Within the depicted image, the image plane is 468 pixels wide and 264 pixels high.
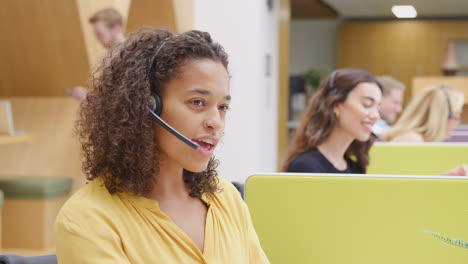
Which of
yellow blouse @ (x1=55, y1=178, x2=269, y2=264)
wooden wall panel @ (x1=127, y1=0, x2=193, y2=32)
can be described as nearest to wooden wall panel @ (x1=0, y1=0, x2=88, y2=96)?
wooden wall panel @ (x1=127, y1=0, x2=193, y2=32)

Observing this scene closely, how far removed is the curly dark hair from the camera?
128cm

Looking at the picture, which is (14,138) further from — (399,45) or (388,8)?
(399,45)

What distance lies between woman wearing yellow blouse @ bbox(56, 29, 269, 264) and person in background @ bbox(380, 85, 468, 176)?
2.87 meters

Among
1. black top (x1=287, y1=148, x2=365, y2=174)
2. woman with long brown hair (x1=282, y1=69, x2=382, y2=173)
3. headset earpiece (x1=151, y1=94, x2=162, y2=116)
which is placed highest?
headset earpiece (x1=151, y1=94, x2=162, y2=116)

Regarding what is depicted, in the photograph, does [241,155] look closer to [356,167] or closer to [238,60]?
[238,60]

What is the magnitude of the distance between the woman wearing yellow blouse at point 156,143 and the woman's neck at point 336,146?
1.51 m

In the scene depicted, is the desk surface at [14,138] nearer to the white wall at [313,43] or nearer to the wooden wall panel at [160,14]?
the wooden wall panel at [160,14]

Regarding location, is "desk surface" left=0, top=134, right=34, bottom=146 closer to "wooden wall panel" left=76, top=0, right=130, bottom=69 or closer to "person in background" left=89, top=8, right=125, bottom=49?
"wooden wall panel" left=76, top=0, right=130, bottom=69

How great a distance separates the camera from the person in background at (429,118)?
13.4 feet

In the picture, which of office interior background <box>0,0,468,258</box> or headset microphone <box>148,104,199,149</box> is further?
office interior background <box>0,0,468,258</box>

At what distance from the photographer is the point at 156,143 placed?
132 cm

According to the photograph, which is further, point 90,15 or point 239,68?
point 239,68

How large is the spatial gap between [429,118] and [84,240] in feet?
10.8

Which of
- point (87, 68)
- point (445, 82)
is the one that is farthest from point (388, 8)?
point (87, 68)
